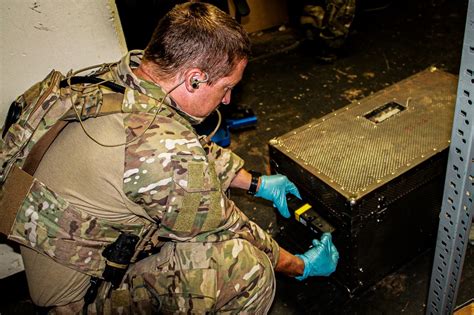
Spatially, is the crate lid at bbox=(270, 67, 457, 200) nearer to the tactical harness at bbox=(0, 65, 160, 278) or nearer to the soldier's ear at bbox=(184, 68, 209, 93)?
the soldier's ear at bbox=(184, 68, 209, 93)

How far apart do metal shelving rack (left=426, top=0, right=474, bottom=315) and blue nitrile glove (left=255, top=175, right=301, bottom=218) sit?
0.55m

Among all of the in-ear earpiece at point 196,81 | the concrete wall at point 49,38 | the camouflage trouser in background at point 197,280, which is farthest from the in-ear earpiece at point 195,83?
the concrete wall at point 49,38

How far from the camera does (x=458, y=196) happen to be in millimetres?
909

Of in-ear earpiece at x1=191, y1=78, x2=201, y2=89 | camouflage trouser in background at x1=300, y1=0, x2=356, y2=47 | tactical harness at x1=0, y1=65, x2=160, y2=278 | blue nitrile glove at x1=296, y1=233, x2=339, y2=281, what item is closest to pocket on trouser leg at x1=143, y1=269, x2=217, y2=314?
tactical harness at x1=0, y1=65, x2=160, y2=278

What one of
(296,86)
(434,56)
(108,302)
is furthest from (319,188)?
(434,56)

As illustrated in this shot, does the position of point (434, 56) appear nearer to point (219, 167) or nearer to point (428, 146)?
point (428, 146)

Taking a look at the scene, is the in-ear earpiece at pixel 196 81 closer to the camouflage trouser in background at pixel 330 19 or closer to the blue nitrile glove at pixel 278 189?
the blue nitrile glove at pixel 278 189

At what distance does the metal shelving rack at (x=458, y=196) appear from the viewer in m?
0.77

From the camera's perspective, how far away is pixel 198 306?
1223 millimetres

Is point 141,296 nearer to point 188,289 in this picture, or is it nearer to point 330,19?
point 188,289

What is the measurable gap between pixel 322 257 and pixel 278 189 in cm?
26

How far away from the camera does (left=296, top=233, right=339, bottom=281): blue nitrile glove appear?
1.45 m

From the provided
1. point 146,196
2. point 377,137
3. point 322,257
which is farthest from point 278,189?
point 146,196

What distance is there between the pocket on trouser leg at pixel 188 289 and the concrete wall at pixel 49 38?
2.50 feet
